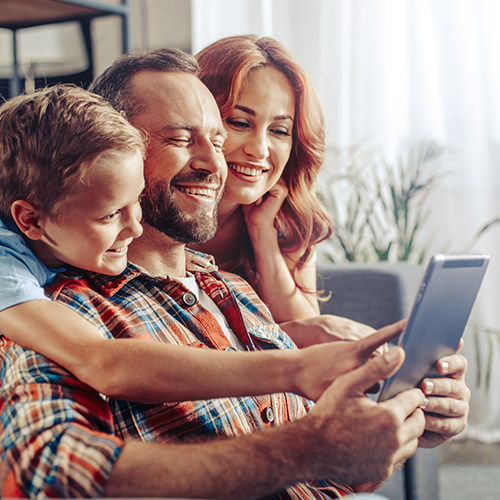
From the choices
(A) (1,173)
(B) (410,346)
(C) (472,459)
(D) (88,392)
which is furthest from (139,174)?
(C) (472,459)

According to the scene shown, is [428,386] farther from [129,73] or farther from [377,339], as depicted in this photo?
[129,73]

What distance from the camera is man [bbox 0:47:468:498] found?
70 centimetres

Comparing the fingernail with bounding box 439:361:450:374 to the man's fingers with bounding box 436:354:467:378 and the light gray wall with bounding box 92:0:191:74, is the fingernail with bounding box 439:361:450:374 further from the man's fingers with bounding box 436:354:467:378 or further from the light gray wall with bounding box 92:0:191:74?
the light gray wall with bounding box 92:0:191:74

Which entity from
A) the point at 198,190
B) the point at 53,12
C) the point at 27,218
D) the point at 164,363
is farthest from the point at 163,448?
the point at 53,12

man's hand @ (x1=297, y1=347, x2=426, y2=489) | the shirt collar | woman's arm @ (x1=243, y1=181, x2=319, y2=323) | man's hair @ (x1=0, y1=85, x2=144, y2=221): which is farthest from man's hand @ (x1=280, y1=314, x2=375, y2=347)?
man's hair @ (x1=0, y1=85, x2=144, y2=221)

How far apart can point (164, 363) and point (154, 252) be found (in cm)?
30

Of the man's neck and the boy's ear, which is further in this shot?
the man's neck

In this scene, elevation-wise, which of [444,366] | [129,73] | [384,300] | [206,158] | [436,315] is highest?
[129,73]

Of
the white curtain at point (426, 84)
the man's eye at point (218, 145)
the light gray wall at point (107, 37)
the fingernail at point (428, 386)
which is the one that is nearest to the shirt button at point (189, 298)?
the man's eye at point (218, 145)

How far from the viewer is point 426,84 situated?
256 centimetres

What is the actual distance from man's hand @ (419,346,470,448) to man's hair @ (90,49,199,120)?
55 cm

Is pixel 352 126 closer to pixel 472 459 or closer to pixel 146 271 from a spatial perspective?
pixel 472 459

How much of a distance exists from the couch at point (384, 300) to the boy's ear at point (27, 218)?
2.85 feet

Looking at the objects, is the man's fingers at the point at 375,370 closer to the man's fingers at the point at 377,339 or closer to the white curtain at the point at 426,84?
the man's fingers at the point at 377,339
